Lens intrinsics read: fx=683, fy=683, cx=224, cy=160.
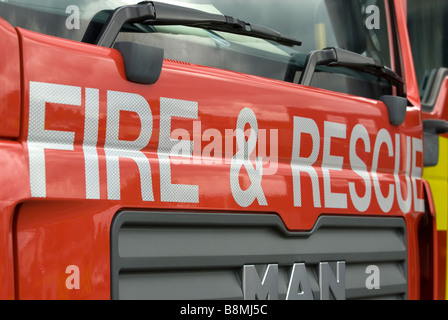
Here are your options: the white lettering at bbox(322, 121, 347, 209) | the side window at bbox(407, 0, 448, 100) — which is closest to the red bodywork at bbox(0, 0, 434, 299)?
the white lettering at bbox(322, 121, 347, 209)

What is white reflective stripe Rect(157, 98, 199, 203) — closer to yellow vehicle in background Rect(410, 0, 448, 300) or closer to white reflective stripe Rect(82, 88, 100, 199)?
white reflective stripe Rect(82, 88, 100, 199)

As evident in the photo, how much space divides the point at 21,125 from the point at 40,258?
0.28 meters

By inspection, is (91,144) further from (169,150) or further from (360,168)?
(360,168)

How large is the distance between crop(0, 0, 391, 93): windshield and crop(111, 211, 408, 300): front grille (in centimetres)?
45

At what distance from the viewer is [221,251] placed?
5.79ft

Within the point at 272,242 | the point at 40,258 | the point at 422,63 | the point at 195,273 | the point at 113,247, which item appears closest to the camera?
the point at 40,258

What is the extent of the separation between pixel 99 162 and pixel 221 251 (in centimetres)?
42

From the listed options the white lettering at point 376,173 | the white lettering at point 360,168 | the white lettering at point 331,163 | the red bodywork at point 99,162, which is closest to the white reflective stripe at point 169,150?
the red bodywork at point 99,162

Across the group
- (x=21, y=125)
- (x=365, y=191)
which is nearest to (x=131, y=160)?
(x=21, y=125)

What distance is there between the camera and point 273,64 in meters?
2.08

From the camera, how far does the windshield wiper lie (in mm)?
1704

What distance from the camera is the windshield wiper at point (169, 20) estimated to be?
170cm

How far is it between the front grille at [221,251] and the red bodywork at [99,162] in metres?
0.03
